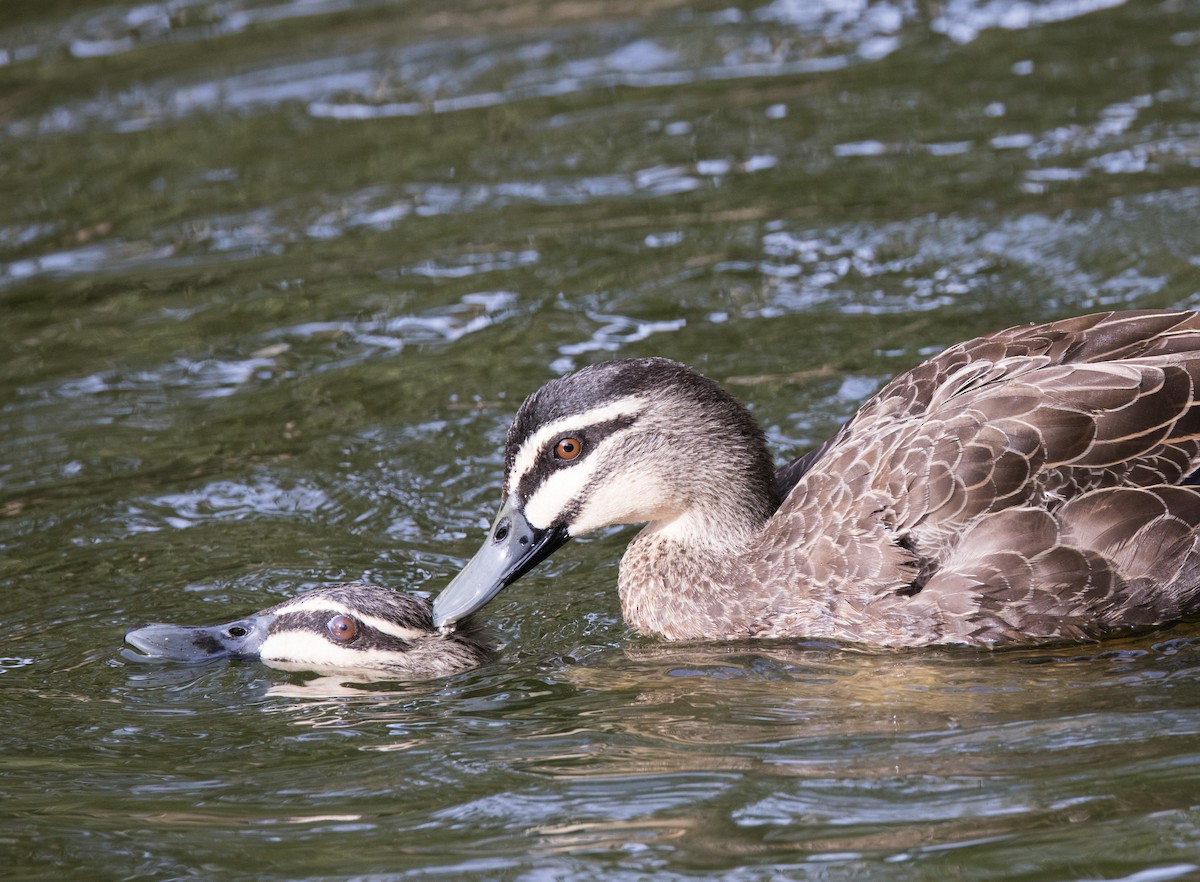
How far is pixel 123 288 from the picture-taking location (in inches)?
455

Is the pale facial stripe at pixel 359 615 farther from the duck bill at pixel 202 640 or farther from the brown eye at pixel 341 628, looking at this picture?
the duck bill at pixel 202 640

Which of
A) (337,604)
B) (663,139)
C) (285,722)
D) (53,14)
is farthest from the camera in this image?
(53,14)

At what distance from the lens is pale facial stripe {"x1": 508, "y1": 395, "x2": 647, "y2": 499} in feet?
23.3

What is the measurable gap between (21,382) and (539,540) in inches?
178

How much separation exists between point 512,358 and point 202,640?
338 cm

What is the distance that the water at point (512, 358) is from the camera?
560 cm

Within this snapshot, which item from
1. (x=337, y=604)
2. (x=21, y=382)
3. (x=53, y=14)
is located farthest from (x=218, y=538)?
(x=53, y=14)

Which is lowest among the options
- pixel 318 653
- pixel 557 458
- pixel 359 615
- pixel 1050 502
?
pixel 318 653

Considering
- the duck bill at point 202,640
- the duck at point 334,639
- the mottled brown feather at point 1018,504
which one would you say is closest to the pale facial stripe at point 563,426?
the duck at point 334,639

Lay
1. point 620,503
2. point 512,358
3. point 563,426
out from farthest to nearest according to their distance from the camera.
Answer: point 512,358 → point 620,503 → point 563,426

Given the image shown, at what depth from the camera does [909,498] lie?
6.82 meters

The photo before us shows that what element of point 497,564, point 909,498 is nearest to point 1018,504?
point 909,498

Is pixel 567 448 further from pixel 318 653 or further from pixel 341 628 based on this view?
pixel 318 653

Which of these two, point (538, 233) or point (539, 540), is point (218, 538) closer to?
point (539, 540)
